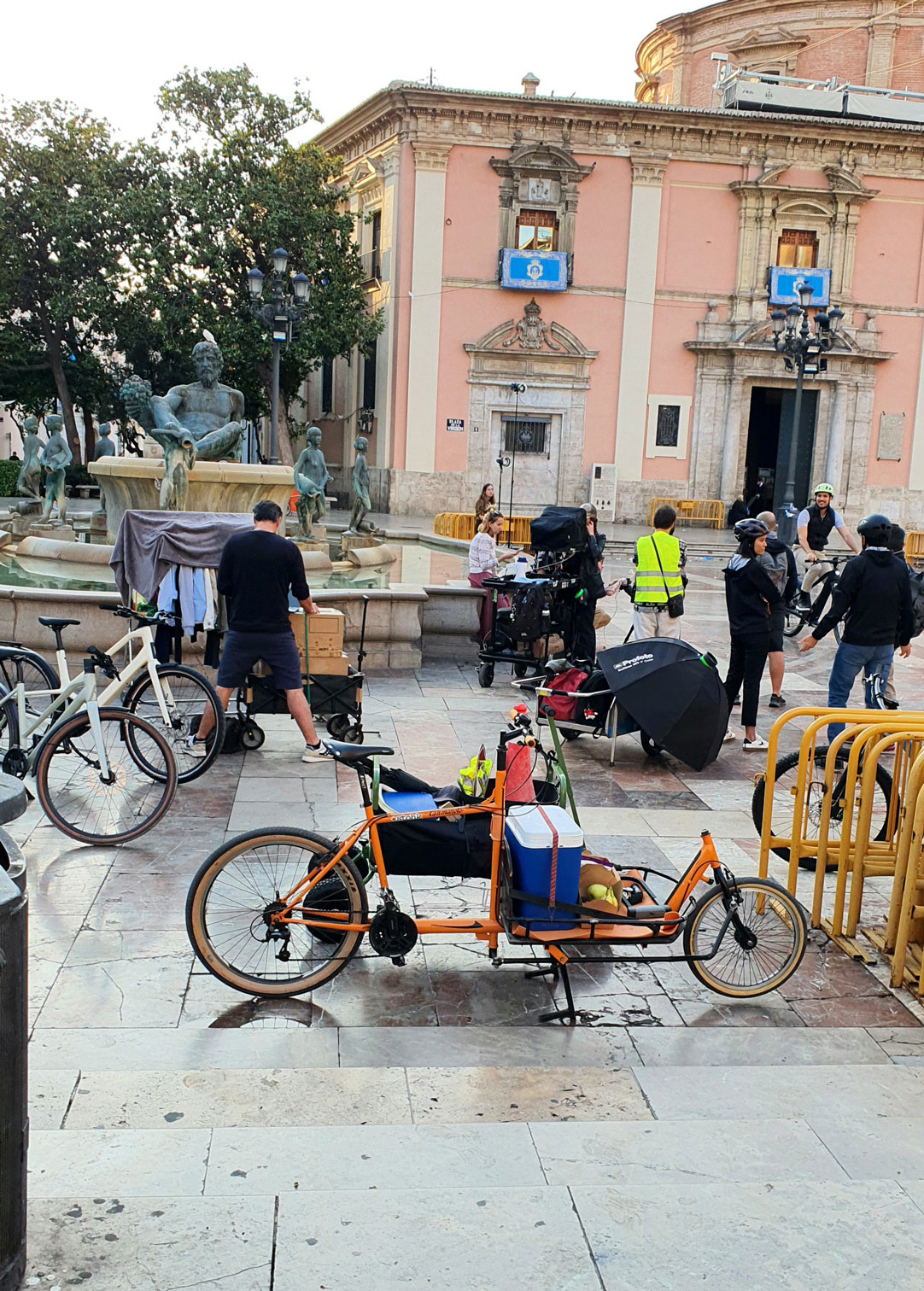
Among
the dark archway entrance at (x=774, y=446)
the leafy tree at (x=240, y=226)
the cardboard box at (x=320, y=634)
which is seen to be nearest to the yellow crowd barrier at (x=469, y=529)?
the leafy tree at (x=240, y=226)

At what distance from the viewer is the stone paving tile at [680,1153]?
3561 mm

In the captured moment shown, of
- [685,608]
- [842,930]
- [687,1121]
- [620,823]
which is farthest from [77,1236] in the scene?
[685,608]

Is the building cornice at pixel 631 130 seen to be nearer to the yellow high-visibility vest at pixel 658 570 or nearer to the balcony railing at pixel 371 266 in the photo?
the balcony railing at pixel 371 266

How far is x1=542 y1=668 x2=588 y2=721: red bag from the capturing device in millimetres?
8820

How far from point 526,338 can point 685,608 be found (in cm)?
1818

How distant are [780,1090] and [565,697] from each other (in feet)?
15.4

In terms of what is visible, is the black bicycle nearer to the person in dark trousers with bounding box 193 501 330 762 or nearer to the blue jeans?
the blue jeans

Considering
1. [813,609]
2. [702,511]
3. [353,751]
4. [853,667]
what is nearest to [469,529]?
[702,511]

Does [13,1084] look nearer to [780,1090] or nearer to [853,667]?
[780,1090]

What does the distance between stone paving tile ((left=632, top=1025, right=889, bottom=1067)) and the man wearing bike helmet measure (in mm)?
10562

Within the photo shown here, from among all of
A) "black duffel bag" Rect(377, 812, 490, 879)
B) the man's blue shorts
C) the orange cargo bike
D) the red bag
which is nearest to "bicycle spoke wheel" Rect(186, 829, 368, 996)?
the orange cargo bike

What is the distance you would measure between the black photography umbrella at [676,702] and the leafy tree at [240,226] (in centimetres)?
2553

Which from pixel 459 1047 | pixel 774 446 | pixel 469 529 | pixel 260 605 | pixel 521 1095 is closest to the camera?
pixel 521 1095

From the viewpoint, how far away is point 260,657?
771cm
